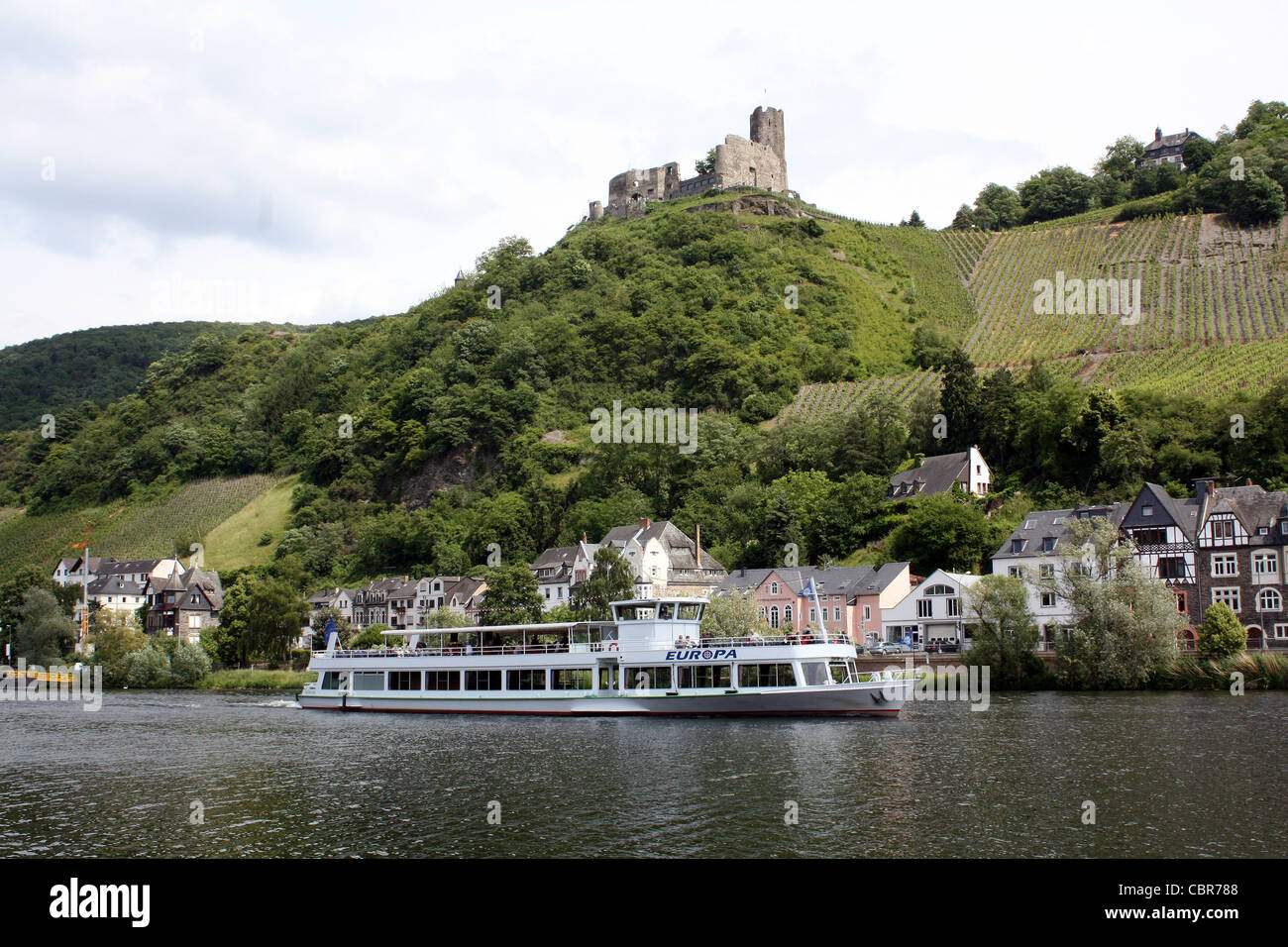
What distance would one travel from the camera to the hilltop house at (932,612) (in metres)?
78.4

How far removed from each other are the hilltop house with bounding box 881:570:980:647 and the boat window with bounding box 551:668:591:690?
1146 inches

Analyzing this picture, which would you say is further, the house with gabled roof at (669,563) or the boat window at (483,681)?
the house with gabled roof at (669,563)

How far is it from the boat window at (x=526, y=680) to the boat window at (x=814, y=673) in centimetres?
1544

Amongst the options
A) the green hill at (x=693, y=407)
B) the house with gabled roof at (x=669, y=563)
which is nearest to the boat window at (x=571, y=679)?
Result: the house with gabled roof at (x=669, y=563)

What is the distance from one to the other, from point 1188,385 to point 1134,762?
76.6 metres

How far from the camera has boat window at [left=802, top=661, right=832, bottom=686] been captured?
51.6 metres

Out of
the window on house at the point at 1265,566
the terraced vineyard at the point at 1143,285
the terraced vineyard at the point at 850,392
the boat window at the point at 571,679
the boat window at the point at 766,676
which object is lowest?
the boat window at the point at 571,679

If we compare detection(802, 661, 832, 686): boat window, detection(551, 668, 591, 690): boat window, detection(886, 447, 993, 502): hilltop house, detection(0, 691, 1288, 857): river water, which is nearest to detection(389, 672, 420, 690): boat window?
detection(551, 668, 591, 690): boat window

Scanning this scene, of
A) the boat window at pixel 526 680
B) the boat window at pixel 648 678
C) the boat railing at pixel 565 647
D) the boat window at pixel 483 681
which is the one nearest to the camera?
the boat railing at pixel 565 647

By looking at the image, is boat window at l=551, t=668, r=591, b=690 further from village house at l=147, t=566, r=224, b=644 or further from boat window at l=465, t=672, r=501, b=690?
village house at l=147, t=566, r=224, b=644

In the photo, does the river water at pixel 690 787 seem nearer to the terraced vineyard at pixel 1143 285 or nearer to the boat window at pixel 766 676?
the boat window at pixel 766 676

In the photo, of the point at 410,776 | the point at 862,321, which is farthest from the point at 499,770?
the point at 862,321

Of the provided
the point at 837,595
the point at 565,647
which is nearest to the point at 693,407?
the point at 837,595

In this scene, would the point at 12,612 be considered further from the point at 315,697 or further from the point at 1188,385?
the point at 1188,385
